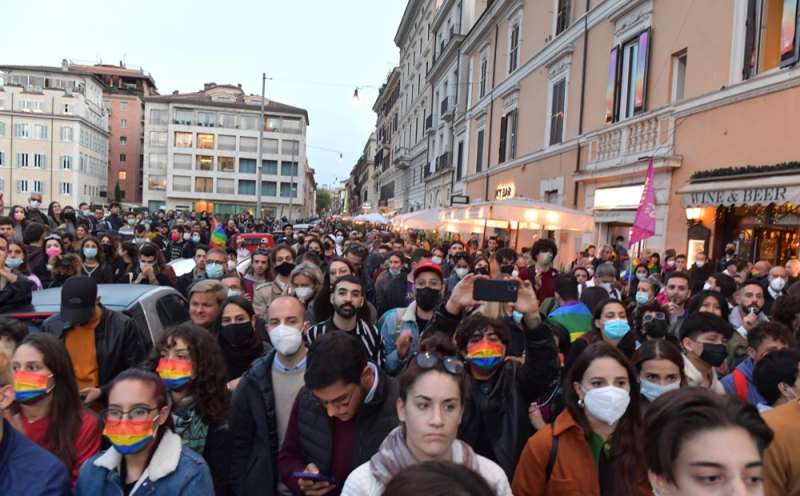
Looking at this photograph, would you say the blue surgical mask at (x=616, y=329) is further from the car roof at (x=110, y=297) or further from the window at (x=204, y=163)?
the window at (x=204, y=163)

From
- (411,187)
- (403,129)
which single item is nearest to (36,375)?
(411,187)

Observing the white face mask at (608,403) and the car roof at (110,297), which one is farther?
the car roof at (110,297)

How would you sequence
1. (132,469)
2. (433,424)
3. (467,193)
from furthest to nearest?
1. (467,193)
2. (132,469)
3. (433,424)

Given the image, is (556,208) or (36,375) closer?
(36,375)

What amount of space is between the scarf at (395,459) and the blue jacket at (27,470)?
4.32ft

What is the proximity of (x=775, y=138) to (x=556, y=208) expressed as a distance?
4.04 meters

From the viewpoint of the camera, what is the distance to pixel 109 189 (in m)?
84.3

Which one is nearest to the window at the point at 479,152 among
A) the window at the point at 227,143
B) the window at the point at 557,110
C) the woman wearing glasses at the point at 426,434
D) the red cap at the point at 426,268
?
the window at the point at 557,110

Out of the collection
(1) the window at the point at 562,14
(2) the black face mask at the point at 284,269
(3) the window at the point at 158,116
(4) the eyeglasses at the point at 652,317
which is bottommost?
(4) the eyeglasses at the point at 652,317

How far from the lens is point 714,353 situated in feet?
13.5

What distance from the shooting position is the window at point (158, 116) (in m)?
73.8

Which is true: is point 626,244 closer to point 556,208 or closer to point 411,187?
point 556,208

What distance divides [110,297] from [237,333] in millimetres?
1696

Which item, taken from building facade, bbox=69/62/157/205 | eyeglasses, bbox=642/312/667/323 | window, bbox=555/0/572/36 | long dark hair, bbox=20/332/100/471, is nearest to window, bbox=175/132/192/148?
building facade, bbox=69/62/157/205
